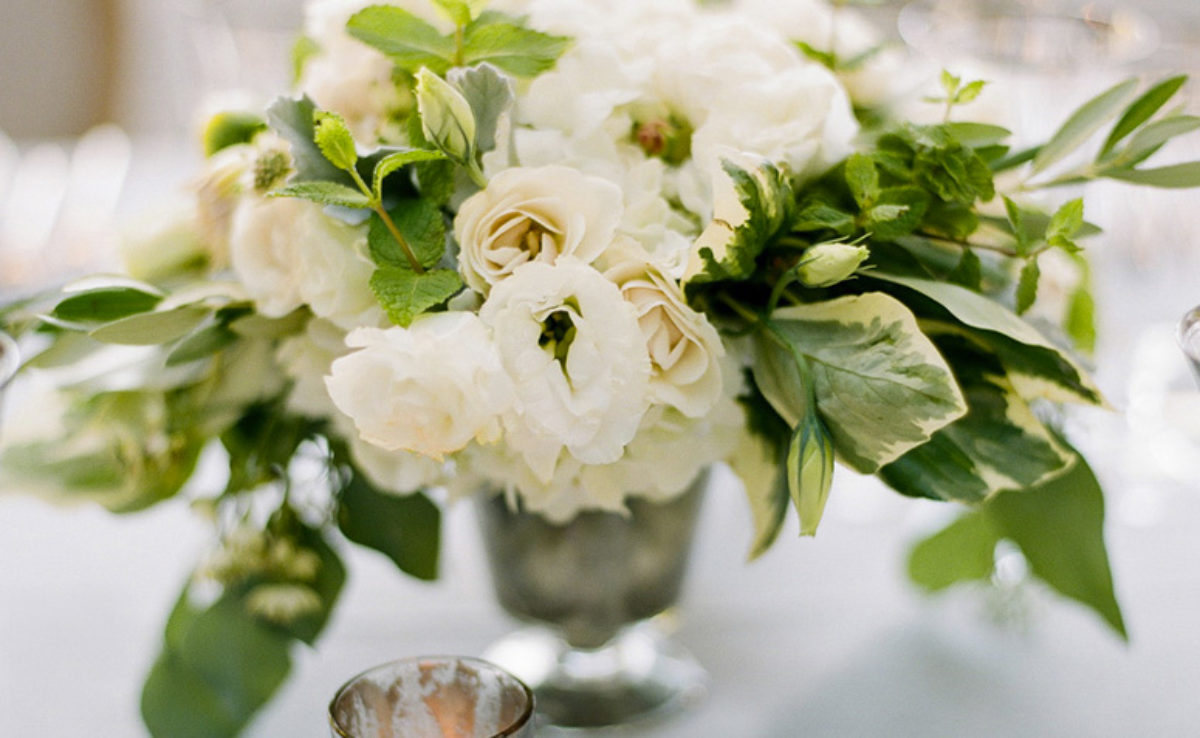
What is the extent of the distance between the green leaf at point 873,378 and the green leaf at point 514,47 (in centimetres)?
15

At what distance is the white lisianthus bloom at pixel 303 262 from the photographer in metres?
0.45

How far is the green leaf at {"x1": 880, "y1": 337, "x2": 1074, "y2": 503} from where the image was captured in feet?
1.47

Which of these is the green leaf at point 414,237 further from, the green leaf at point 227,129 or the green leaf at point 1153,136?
the green leaf at point 1153,136

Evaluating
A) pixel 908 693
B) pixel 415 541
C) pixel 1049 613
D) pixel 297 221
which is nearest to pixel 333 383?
pixel 297 221

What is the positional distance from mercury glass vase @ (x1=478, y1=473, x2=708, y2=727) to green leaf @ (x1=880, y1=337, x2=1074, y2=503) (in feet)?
0.53

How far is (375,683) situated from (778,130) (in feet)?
0.91

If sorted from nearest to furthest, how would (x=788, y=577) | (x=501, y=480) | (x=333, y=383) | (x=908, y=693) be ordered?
(x=333, y=383)
(x=501, y=480)
(x=908, y=693)
(x=788, y=577)

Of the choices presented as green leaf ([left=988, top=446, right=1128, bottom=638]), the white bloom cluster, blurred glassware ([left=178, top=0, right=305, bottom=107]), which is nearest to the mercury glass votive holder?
the white bloom cluster

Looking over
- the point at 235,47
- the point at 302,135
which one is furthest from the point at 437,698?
the point at 235,47

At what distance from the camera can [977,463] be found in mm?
457

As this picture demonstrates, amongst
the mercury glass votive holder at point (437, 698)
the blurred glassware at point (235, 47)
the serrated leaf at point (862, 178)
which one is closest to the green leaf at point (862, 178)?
the serrated leaf at point (862, 178)

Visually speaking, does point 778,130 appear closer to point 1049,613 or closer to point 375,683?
point 375,683

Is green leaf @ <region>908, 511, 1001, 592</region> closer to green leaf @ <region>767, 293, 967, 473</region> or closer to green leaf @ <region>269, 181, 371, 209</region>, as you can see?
green leaf @ <region>767, 293, 967, 473</region>

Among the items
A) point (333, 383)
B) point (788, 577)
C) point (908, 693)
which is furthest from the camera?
point (788, 577)
